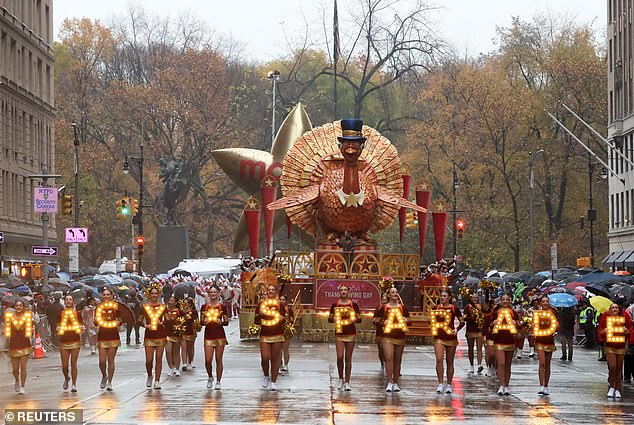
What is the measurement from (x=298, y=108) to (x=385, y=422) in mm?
27665

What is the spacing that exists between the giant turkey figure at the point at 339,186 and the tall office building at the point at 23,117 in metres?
21.7

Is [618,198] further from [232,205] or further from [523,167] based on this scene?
[232,205]

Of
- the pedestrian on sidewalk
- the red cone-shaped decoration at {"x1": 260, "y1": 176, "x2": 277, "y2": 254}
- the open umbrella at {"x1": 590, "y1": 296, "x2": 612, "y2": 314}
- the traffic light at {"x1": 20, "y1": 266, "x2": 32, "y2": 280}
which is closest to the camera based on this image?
the pedestrian on sidewalk

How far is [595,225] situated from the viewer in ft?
258

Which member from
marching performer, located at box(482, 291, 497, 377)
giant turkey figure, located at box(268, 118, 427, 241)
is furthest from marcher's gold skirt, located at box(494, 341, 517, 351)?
giant turkey figure, located at box(268, 118, 427, 241)

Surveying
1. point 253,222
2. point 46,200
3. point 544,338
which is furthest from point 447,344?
point 46,200

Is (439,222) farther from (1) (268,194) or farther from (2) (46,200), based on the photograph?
(2) (46,200)

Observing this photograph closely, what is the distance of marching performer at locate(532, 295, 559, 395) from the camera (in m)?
22.0

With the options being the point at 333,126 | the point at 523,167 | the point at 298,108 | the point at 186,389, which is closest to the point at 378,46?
the point at 523,167

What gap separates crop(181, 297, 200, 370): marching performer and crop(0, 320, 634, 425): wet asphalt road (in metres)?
0.41

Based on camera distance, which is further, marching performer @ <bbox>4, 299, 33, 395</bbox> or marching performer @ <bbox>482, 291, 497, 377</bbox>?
marching performer @ <bbox>482, 291, 497, 377</bbox>

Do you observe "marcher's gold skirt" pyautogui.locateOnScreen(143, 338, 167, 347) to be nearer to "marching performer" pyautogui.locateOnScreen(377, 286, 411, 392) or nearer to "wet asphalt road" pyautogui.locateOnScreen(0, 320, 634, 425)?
"wet asphalt road" pyautogui.locateOnScreen(0, 320, 634, 425)

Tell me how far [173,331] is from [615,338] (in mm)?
7887

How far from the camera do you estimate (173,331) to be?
24062mm
